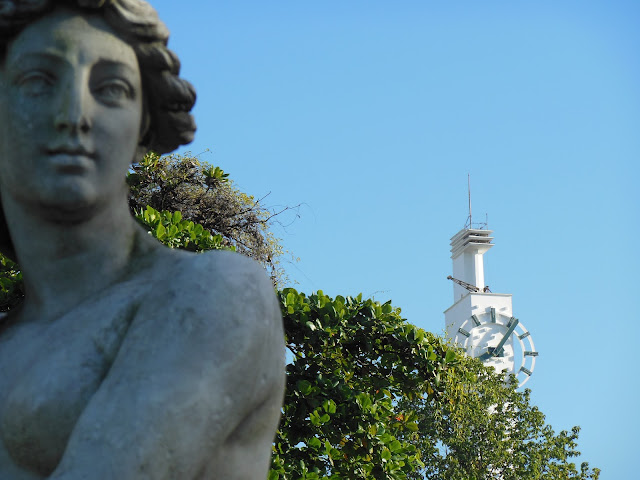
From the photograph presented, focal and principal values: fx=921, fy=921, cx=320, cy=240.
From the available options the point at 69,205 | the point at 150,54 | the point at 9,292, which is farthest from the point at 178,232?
the point at 69,205

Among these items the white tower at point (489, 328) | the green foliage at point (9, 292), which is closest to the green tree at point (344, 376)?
the green foliage at point (9, 292)

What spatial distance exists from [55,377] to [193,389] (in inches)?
11.6

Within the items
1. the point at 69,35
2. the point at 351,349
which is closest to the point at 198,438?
the point at 69,35

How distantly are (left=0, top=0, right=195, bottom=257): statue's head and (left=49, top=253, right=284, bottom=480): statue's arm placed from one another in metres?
0.30

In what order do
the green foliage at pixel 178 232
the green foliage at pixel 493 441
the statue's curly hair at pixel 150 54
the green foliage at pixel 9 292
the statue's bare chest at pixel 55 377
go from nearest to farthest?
the statue's bare chest at pixel 55 377, the statue's curly hair at pixel 150 54, the green foliage at pixel 9 292, the green foliage at pixel 178 232, the green foliage at pixel 493 441

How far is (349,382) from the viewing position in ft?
29.0

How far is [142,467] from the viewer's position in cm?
156

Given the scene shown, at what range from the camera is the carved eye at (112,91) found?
6.20ft

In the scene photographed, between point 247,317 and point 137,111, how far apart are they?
548mm

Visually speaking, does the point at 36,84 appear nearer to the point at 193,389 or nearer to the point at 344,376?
the point at 193,389

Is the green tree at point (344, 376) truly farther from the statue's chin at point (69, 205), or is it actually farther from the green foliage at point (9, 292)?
the statue's chin at point (69, 205)

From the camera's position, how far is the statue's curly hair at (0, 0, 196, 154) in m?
1.92

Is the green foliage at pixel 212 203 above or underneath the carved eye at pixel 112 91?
above

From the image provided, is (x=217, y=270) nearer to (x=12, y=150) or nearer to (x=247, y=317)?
(x=247, y=317)
